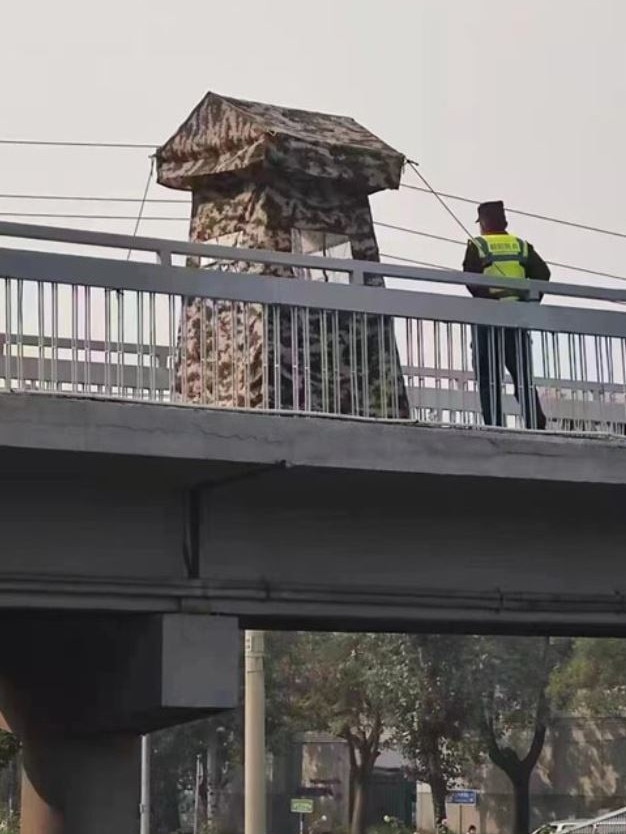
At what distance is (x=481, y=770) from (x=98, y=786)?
52.1 m

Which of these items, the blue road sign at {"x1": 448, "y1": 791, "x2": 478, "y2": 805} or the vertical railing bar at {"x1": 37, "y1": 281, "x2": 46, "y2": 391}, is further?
the blue road sign at {"x1": 448, "y1": 791, "x2": 478, "y2": 805}

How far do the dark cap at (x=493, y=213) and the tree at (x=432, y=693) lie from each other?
4087 centimetres

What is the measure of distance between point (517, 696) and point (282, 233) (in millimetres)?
45303

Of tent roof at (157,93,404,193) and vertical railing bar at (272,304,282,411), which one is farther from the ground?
tent roof at (157,93,404,193)

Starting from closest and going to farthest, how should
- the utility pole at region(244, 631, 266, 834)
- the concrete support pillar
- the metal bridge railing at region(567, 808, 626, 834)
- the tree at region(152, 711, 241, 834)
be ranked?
1. the concrete support pillar
2. the metal bridge railing at region(567, 808, 626, 834)
3. the utility pole at region(244, 631, 266, 834)
4. the tree at region(152, 711, 241, 834)

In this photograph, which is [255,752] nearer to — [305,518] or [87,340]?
[305,518]

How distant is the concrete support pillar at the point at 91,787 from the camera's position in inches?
473

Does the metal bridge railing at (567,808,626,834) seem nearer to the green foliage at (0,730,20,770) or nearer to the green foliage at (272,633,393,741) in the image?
the green foliage at (0,730,20,770)

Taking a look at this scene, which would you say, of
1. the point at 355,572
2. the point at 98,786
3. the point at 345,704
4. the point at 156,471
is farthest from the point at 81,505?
the point at 345,704

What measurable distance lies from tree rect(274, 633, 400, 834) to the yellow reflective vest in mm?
42714

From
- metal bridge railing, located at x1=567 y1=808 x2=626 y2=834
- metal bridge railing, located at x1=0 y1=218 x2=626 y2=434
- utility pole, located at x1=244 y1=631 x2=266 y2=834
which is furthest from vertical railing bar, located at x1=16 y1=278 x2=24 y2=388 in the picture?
utility pole, located at x1=244 y1=631 x2=266 y2=834

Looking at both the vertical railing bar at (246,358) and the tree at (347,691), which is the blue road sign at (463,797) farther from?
the vertical railing bar at (246,358)

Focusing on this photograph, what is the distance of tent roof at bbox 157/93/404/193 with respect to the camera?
465 inches

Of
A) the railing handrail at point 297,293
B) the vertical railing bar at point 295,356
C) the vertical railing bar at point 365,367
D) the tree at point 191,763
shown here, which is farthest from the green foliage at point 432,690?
the vertical railing bar at point 295,356
